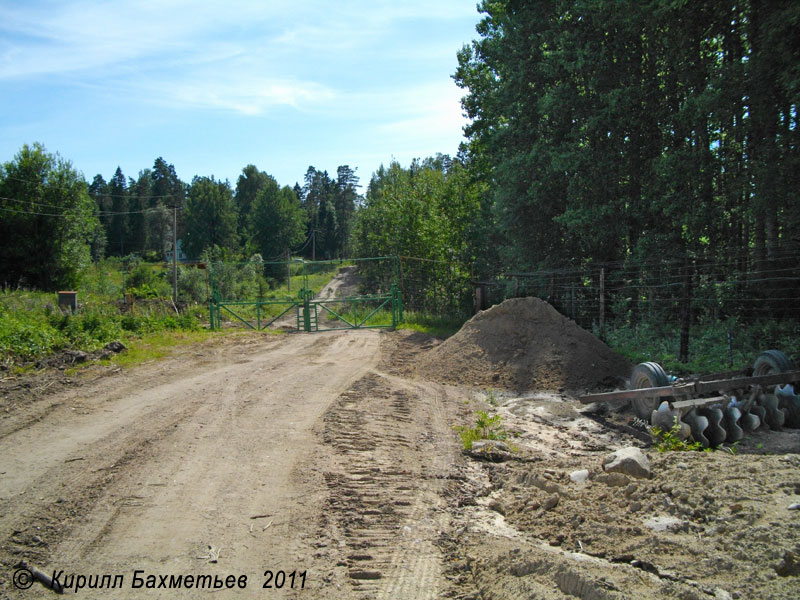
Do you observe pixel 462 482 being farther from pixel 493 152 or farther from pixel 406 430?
pixel 493 152

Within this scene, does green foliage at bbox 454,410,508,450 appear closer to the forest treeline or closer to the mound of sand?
the mound of sand

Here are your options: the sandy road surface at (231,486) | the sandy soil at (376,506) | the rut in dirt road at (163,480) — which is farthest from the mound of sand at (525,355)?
the rut in dirt road at (163,480)

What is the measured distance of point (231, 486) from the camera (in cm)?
530

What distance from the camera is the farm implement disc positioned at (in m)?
6.91

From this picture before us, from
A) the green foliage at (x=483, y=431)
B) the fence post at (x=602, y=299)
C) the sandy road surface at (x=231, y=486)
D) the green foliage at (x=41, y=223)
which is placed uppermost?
the green foliage at (x=41, y=223)

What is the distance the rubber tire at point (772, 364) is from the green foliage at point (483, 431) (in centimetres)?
404

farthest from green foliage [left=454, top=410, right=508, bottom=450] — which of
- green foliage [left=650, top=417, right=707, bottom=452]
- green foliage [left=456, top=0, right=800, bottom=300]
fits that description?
green foliage [left=456, top=0, right=800, bottom=300]

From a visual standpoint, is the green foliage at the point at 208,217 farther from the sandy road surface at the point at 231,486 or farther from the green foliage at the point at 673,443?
the green foliage at the point at 673,443

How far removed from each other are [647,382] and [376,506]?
559cm

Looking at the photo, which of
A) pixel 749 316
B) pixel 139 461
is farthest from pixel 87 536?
pixel 749 316

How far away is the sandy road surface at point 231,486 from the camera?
3949 millimetres

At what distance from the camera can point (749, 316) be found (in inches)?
461

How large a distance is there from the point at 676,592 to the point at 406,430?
469 cm

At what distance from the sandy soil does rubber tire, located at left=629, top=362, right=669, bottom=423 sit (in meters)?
0.35
